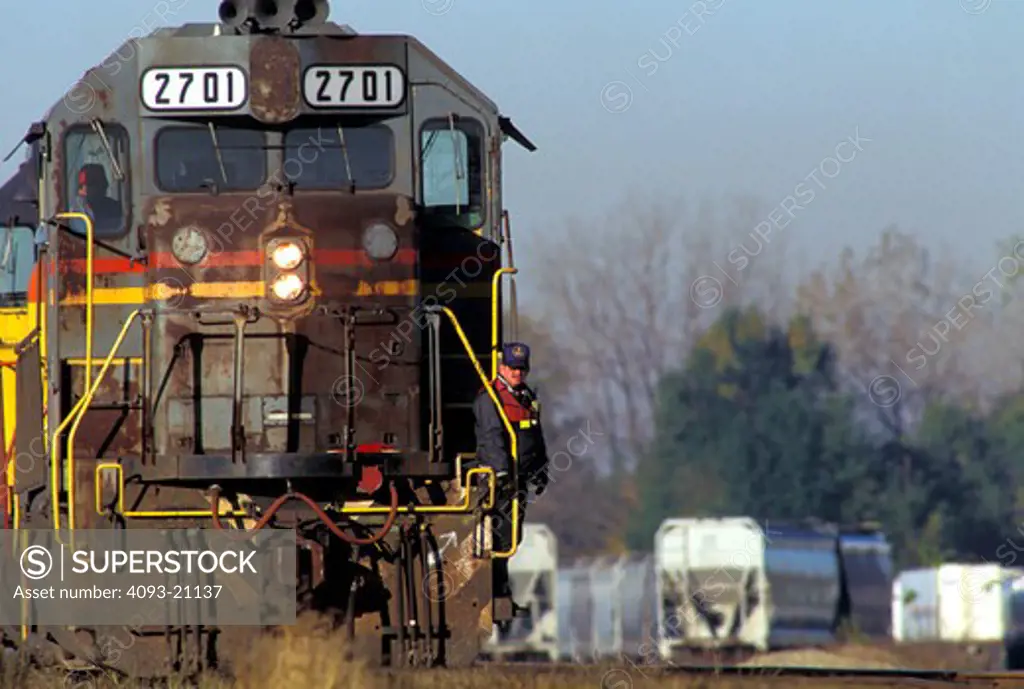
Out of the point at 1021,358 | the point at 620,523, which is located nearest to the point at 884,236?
the point at 1021,358

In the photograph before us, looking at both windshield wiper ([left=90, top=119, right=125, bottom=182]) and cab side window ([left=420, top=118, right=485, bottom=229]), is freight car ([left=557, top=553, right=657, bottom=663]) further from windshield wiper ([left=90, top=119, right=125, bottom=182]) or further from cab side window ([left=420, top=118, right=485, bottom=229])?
windshield wiper ([left=90, top=119, right=125, bottom=182])

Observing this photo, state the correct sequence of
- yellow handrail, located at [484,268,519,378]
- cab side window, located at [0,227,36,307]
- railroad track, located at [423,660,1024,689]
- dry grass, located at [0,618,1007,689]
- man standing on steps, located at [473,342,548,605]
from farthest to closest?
cab side window, located at [0,227,36,307] < yellow handrail, located at [484,268,519,378] < man standing on steps, located at [473,342,548,605] < railroad track, located at [423,660,1024,689] < dry grass, located at [0,618,1007,689]

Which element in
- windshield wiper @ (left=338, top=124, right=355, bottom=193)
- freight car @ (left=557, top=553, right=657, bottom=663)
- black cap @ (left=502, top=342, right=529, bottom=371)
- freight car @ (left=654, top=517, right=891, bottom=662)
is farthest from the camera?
freight car @ (left=557, top=553, right=657, bottom=663)

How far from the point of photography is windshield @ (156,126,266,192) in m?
12.2

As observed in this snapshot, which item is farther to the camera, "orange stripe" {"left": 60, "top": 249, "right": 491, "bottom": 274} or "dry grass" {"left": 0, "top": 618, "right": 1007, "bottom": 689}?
"orange stripe" {"left": 60, "top": 249, "right": 491, "bottom": 274}

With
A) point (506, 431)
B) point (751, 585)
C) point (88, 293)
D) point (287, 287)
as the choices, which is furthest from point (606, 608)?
point (88, 293)

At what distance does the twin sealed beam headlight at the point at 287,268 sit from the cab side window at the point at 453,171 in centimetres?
98

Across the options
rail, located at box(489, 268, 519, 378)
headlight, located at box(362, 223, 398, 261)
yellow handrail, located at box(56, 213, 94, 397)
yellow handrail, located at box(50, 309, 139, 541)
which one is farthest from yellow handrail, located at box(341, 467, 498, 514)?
yellow handrail, located at box(56, 213, 94, 397)

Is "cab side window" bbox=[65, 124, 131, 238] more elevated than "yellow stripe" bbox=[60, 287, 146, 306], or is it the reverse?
"cab side window" bbox=[65, 124, 131, 238]

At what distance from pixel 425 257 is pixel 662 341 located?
35652mm

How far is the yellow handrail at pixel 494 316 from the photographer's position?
12.2m

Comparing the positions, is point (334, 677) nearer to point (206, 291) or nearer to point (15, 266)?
point (206, 291)

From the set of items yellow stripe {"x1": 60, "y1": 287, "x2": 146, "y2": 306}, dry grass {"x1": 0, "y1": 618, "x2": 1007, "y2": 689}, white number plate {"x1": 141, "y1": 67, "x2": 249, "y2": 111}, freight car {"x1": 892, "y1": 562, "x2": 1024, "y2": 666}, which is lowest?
freight car {"x1": 892, "y1": 562, "x2": 1024, "y2": 666}

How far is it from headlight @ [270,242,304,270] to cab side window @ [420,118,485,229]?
0.97 meters
